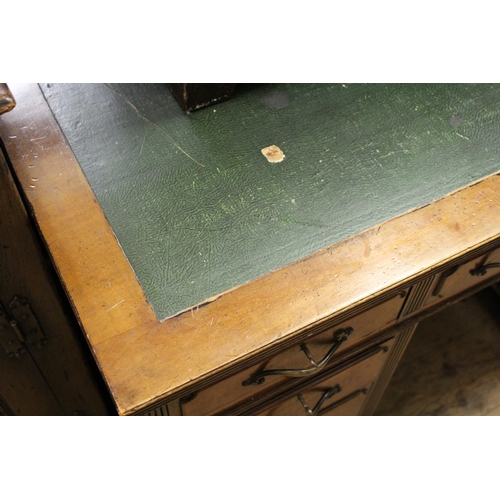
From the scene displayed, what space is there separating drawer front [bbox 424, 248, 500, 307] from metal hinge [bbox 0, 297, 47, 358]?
589mm

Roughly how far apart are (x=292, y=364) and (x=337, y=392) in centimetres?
27

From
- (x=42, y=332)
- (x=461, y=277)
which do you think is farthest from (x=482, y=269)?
(x=42, y=332)

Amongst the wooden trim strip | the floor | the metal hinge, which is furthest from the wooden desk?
the floor

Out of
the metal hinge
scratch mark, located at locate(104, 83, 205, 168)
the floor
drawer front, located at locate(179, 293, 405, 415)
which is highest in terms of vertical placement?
scratch mark, located at locate(104, 83, 205, 168)

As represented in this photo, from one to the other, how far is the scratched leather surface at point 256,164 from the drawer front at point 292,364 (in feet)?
0.42

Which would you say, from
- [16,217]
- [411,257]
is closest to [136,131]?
[16,217]

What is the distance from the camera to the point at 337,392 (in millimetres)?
986

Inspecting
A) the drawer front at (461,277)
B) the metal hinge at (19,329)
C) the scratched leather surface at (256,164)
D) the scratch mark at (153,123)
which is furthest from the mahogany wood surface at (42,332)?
the drawer front at (461,277)

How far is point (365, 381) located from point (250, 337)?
0.51m

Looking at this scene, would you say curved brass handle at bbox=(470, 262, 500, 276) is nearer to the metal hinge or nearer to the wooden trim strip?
the wooden trim strip

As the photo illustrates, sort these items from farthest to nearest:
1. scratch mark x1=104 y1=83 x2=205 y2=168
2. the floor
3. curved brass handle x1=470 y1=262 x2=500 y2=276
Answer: the floor, curved brass handle x1=470 y1=262 x2=500 y2=276, scratch mark x1=104 y1=83 x2=205 y2=168

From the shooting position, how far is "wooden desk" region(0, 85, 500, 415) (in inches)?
24.0

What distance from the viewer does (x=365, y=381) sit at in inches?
41.6

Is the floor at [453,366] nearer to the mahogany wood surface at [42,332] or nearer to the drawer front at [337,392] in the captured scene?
the drawer front at [337,392]
